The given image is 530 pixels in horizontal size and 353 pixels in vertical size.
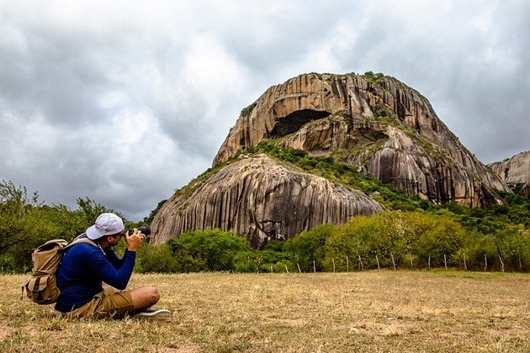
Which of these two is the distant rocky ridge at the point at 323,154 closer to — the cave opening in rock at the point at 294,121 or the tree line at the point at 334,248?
the cave opening in rock at the point at 294,121

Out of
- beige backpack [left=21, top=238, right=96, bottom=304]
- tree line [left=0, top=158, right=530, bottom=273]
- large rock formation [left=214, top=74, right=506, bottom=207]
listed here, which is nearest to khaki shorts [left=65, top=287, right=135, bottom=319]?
beige backpack [left=21, top=238, right=96, bottom=304]

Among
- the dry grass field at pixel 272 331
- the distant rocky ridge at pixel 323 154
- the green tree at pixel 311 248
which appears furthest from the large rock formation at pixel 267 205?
the dry grass field at pixel 272 331

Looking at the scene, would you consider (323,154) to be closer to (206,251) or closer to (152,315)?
(206,251)

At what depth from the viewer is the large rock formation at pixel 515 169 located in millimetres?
171738

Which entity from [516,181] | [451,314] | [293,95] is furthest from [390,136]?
[451,314]

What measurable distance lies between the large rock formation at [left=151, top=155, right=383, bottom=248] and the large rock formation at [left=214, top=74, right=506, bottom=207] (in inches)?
1347

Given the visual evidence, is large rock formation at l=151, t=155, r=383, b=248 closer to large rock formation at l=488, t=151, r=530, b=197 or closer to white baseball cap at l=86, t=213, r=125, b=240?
white baseball cap at l=86, t=213, r=125, b=240

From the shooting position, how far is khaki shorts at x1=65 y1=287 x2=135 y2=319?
319 inches

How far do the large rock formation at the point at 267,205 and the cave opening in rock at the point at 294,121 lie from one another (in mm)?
53781

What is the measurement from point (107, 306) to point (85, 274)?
74 cm

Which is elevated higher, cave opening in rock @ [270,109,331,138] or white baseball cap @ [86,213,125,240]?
cave opening in rock @ [270,109,331,138]

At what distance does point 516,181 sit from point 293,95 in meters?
99.4

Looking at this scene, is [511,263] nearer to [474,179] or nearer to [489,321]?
[489,321]

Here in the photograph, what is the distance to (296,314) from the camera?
10875 millimetres
